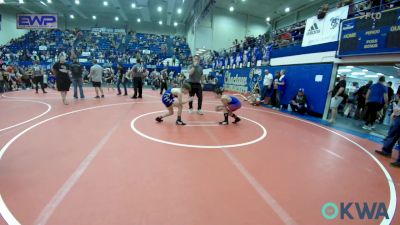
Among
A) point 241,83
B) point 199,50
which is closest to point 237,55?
point 241,83

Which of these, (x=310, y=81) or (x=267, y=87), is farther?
(x=267, y=87)

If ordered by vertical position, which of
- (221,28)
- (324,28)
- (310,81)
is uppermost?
(221,28)

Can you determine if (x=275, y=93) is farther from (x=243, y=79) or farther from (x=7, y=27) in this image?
(x=7, y=27)

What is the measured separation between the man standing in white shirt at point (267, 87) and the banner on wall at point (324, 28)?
205cm

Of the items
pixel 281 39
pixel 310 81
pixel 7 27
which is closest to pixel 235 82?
pixel 281 39

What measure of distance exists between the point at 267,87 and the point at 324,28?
363 centimetres

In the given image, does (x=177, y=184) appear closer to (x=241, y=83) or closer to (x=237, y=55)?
(x=241, y=83)

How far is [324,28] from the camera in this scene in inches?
347

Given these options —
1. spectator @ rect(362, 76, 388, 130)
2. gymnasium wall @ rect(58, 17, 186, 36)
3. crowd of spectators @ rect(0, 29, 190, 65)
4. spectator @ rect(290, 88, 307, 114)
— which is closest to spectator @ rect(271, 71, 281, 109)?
spectator @ rect(290, 88, 307, 114)

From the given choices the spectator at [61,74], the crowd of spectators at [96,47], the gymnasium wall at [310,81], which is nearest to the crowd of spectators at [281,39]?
the gymnasium wall at [310,81]

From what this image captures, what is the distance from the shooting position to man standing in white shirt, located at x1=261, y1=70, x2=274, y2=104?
37.2 feet

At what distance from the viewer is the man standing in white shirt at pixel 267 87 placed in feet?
37.2

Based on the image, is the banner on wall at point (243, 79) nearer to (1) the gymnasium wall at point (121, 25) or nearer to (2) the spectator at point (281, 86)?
(2) the spectator at point (281, 86)

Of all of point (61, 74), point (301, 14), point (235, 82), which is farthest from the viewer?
point (301, 14)
